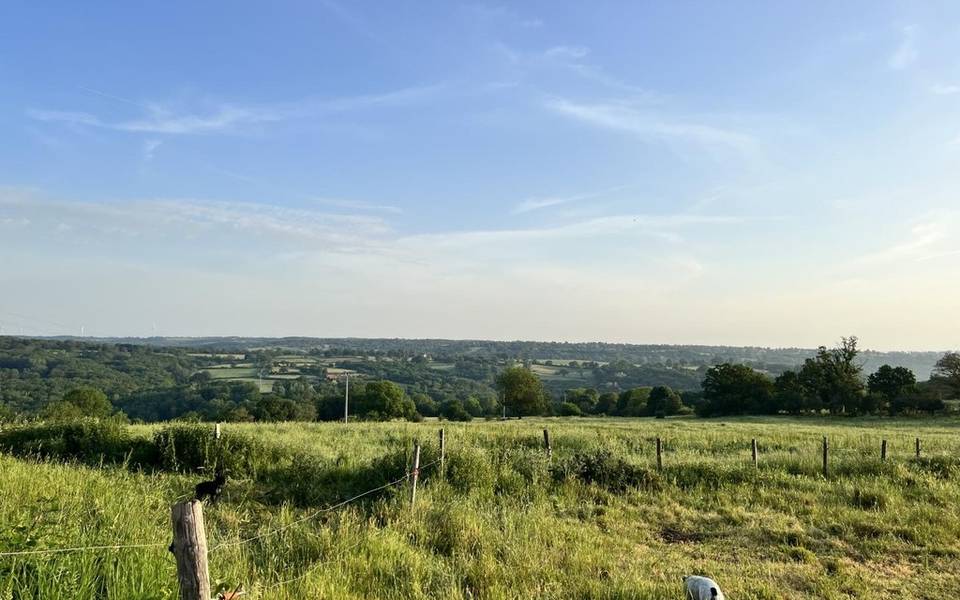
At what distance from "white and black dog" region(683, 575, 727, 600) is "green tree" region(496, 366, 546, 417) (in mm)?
62838

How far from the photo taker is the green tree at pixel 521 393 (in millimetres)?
68500

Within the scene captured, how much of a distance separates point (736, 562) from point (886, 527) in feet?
12.0

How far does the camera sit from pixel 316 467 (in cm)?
1348

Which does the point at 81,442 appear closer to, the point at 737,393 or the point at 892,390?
the point at 737,393

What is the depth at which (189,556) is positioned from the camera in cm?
A: 355

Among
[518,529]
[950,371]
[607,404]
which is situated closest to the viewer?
[518,529]

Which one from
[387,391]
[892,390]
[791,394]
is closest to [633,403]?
[791,394]

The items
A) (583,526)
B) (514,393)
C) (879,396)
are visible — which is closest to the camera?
(583,526)

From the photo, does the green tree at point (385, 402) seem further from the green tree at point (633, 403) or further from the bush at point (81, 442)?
the bush at point (81, 442)

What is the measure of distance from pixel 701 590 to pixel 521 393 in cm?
6312

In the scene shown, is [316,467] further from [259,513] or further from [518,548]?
[518,548]

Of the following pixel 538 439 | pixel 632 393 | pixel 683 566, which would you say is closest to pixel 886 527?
pixel 683 566

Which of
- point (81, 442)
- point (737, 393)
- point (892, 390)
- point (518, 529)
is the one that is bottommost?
point (737, 393)

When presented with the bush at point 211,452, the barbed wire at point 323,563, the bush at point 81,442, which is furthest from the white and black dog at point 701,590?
the bush at point 81,442
